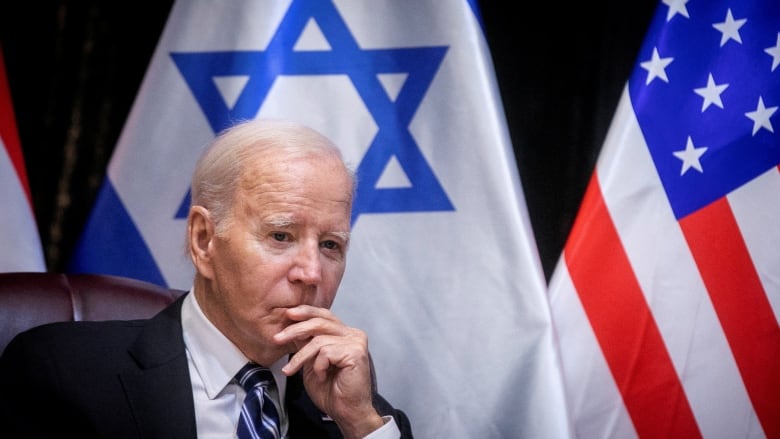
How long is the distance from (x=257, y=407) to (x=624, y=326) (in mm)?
1092

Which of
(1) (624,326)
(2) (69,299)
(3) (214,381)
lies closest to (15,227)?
(2) (69,299)

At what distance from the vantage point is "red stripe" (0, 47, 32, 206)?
256cm

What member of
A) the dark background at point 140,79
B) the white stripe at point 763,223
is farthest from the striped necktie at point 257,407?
the white stripe at point 763,223

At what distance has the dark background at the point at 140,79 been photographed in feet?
8.98

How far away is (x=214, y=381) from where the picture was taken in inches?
72.7

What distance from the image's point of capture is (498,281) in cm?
244

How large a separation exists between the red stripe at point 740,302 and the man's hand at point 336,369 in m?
1.04

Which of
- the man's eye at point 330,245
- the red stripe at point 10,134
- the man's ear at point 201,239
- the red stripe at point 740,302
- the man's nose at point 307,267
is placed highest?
the red stripe at point 10,134

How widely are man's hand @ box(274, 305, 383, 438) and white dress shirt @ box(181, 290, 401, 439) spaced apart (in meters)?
0.06

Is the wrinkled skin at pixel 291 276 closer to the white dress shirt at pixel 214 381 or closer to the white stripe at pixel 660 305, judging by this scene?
the white dress shirt at pixel 214 381

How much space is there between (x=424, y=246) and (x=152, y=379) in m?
0.95

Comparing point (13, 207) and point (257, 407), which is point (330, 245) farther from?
point (13, 207)

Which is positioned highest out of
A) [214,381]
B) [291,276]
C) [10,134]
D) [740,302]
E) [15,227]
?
[10,134]

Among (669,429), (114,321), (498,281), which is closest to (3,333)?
(114,321)
